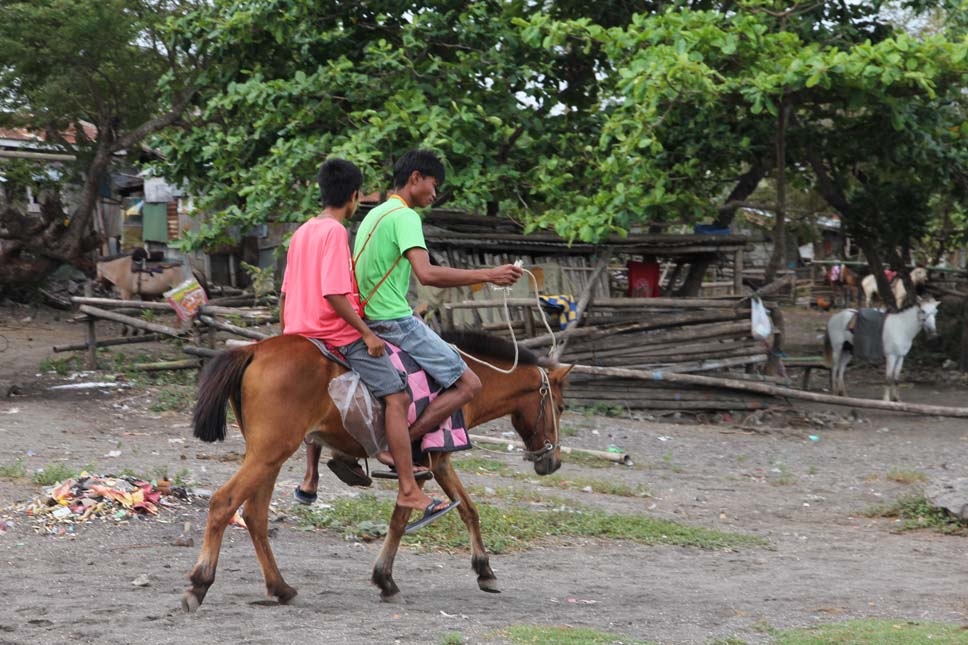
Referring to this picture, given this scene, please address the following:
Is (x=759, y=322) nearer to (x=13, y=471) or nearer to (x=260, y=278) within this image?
(x=260, y=278)

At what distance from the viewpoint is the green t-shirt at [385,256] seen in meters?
5.75

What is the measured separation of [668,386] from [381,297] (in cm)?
924

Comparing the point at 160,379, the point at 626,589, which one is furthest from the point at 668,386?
the point at 626,589

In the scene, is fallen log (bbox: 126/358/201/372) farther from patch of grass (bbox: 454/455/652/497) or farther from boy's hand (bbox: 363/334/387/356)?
boy's hand (bbox: 363/334/387/356)

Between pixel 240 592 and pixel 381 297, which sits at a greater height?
pixel 381 297

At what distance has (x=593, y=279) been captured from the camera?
14.6 metres

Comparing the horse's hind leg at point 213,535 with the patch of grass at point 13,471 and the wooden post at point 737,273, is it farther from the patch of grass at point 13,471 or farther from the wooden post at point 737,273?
the wooden post at point 737,273

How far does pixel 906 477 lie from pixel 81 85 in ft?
48.2

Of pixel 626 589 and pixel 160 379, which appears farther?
pixel 160 379

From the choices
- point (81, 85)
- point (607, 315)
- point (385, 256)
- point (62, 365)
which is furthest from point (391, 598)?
point (81, 85)

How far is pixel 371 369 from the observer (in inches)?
226

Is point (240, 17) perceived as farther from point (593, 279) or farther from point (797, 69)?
point (797, 69)

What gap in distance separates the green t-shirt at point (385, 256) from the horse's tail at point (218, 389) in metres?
0.69

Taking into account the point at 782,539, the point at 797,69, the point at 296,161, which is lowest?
the point at 782,539
